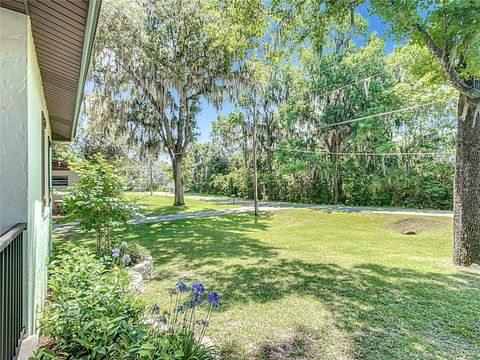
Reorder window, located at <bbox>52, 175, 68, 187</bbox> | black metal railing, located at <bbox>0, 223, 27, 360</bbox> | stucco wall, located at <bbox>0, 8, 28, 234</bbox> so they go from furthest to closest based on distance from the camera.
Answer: window, located at <bbox>52, 175, 68, 187</bbox>
stucco wall, located at <bbox>0, 8, 28, 234</bbox>
black metal railing, located at <bbox>0, 223, 27, 360</bbox>

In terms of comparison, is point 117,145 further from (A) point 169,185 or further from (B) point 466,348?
(A) point 169,185

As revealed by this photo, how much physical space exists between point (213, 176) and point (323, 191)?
14.9 m

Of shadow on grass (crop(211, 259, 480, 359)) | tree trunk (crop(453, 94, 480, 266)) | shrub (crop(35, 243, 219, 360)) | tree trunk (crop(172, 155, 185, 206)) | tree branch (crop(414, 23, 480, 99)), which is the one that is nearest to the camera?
shrub (crop(35, 243, 219, 360))

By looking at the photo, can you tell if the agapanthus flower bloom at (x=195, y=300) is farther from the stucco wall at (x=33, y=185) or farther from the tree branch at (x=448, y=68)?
the tree branch at (x=448, y=68)

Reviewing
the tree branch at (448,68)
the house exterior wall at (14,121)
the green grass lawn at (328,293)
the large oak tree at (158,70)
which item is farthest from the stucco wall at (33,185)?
the large oak tree at (158,70)

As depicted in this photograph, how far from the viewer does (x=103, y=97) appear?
13.7 m

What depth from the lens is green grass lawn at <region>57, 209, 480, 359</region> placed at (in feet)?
8.86

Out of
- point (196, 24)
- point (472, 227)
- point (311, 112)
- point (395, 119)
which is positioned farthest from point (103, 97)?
point (395, 119)

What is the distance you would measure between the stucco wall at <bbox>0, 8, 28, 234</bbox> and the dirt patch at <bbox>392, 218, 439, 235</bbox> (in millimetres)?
11405

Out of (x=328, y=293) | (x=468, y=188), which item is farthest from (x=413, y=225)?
(x=328, y=293)

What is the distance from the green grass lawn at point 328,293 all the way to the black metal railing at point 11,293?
166 centimetres

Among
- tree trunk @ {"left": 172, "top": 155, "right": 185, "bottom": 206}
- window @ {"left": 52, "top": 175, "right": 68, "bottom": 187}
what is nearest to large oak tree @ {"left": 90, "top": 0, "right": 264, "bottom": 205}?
tree trunk @ {"left": 172, "top": 155, "right": 185, "bottom": 206}

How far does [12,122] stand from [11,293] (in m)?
1.09

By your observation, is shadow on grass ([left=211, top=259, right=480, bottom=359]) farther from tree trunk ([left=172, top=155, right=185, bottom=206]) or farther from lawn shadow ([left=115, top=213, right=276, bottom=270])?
tree trunk ([left=172, top=155, right=185, bottom=206])
